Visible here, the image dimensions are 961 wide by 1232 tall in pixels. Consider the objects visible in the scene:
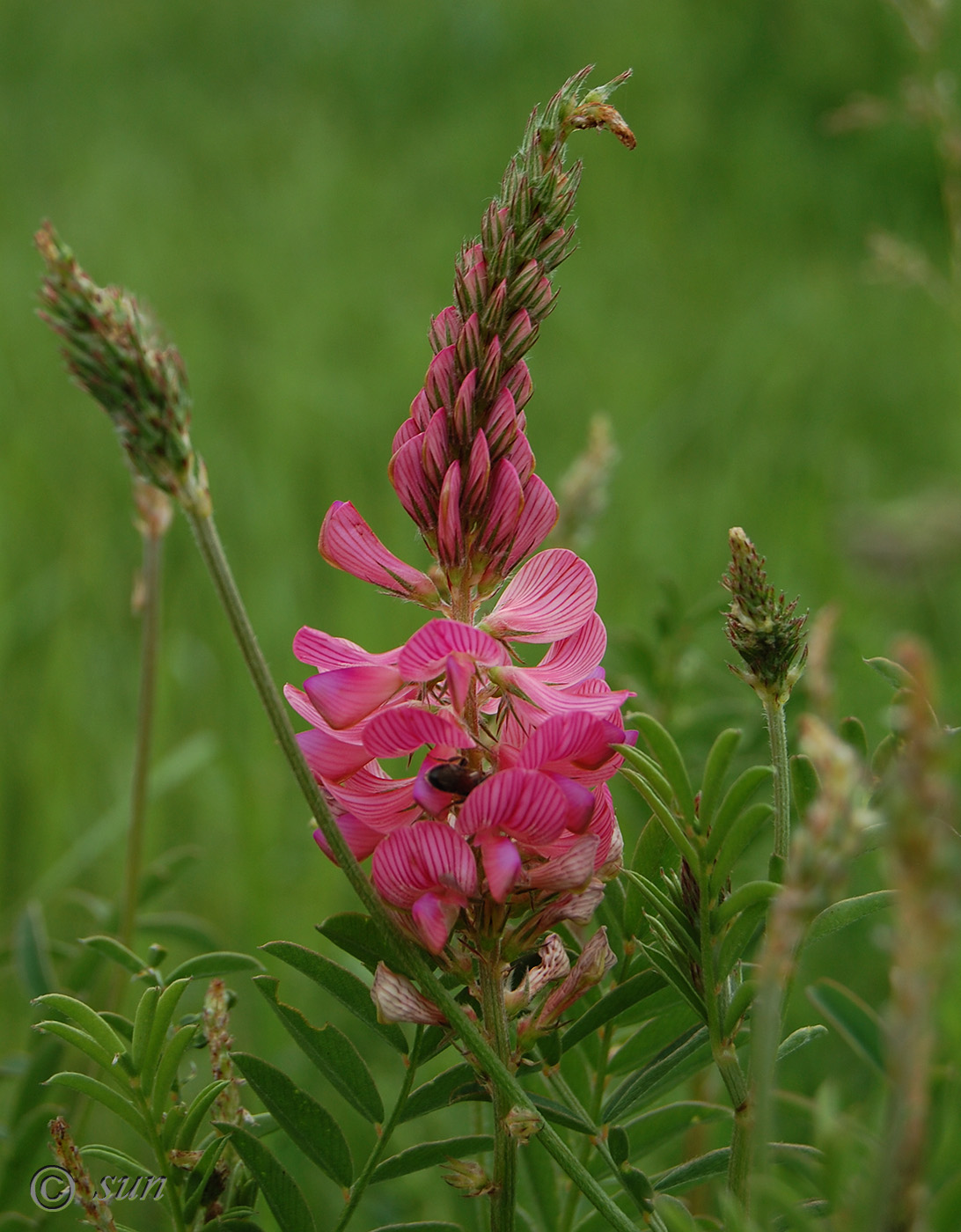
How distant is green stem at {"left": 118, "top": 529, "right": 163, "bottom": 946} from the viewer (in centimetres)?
117

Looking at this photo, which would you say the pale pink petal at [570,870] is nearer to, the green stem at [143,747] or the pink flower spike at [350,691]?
the pink flower spike at [350,691]

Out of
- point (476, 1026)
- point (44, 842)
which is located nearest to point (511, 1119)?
point (476, 1026)

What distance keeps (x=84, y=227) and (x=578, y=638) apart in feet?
11.3

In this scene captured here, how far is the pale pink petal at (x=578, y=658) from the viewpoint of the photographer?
68cm

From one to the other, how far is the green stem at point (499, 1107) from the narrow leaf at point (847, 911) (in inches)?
6.4

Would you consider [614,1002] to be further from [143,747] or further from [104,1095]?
[143,747]

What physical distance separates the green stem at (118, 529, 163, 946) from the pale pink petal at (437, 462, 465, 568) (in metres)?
0.62

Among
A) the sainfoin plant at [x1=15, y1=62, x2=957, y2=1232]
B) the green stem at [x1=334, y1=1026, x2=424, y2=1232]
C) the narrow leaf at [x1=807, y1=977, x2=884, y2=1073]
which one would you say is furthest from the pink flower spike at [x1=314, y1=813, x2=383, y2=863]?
the narrow leaf at [x1=807, y1=977, x2=884, y2=1073]

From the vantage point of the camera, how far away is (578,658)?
687 mm

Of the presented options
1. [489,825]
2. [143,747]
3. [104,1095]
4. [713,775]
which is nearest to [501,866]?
[489,825]

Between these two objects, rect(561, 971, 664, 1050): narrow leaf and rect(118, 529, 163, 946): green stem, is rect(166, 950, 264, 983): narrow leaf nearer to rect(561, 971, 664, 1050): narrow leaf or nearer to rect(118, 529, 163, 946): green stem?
rect(561, 971, 664, 1050): narrow leaf

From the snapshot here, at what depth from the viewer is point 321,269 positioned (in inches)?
149

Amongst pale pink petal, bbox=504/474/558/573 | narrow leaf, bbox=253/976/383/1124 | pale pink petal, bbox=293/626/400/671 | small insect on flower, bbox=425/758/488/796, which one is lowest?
narrow leaf, bbox=253/976/383/1124

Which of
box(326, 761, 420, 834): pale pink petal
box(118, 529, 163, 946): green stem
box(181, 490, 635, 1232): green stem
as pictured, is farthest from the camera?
box(118, 529, 163, 946): green stem
